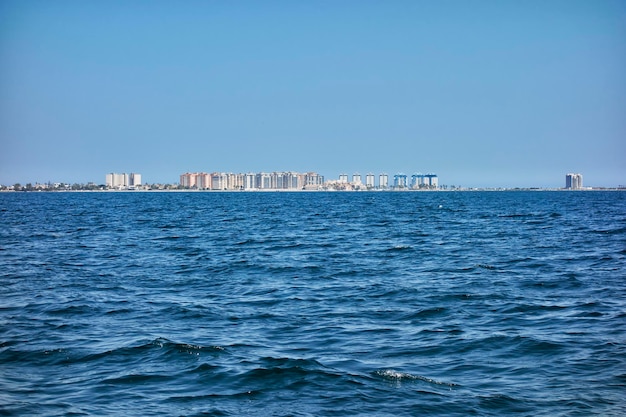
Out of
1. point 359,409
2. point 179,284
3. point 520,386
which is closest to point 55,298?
point 179,284

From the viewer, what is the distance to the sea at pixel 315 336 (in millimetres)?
11703

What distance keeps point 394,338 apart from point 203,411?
617 centimetres

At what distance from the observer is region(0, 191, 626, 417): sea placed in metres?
11.7

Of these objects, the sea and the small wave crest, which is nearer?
the sea

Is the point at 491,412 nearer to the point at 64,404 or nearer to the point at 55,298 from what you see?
the point at 64,404

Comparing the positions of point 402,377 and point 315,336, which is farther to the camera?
point 315,336

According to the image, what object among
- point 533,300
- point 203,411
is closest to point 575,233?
point 533,300

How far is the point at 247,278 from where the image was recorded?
2658 cm

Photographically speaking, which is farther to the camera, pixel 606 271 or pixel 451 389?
pixel 606 271

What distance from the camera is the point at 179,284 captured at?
24922 millimetres

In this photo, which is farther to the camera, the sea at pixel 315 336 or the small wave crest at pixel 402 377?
the small wave crest at pixel 402 377

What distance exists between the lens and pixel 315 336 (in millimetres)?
16312

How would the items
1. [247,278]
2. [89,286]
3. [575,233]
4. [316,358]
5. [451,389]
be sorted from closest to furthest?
[451,389] → [316,358] → [89,286] → [247,278] → [575,233]

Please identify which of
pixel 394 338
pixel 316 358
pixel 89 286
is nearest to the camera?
pixel 316 358
